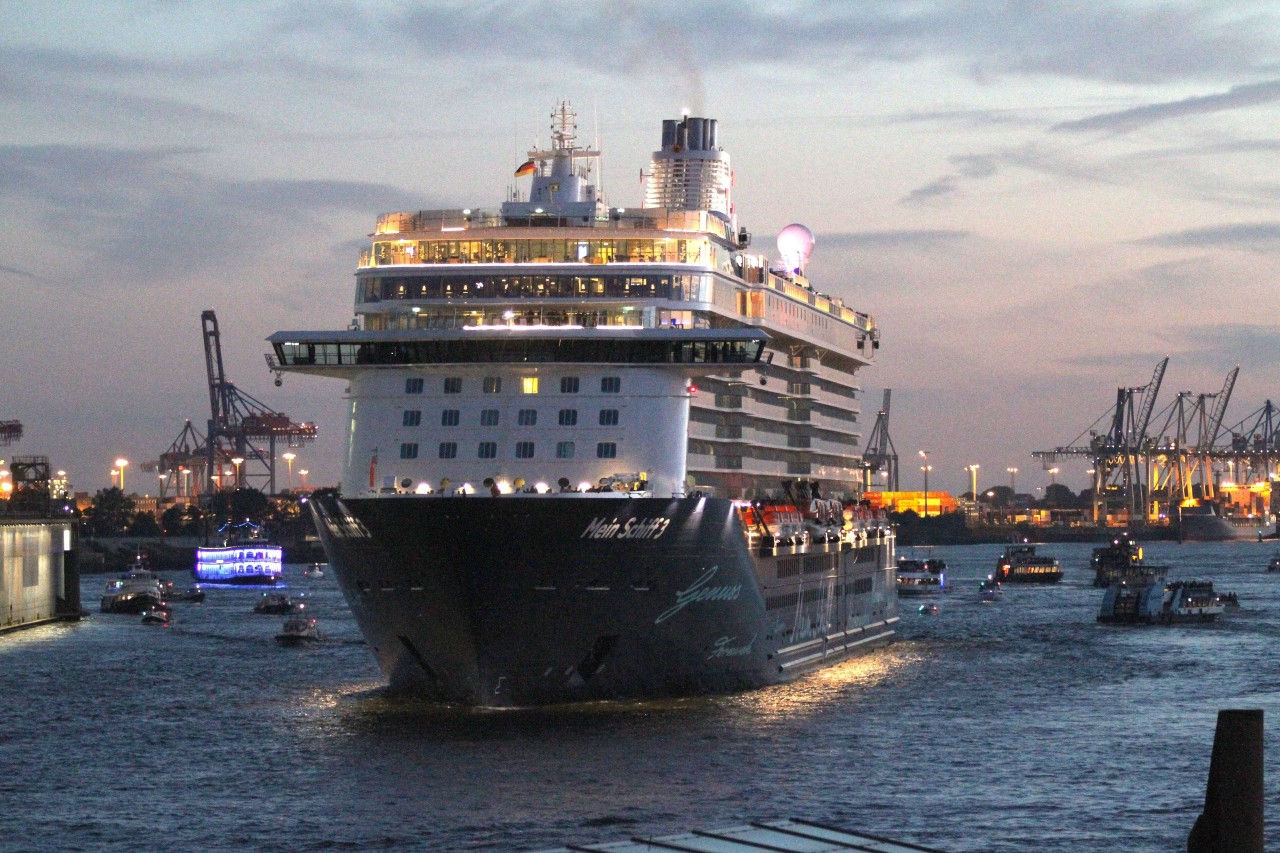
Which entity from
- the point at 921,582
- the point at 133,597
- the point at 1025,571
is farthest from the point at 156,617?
the point at 1025,571

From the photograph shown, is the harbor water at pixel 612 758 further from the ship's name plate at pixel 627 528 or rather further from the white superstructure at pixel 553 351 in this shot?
→ the white superstructure at pixel 553 351

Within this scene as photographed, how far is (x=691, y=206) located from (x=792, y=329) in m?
6.72

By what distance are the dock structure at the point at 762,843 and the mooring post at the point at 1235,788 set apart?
2.80m

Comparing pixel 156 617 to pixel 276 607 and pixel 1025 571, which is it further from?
pixel 1025 571

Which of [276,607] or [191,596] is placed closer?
[276,607]

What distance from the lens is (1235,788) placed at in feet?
58.3

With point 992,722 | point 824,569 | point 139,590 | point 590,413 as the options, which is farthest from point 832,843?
point 139,590

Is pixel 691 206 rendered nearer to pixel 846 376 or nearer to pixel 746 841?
pixel 846 376

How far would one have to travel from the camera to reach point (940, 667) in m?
62.0

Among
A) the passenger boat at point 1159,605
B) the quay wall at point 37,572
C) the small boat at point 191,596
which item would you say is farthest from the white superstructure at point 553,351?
the small boat at point 191,596

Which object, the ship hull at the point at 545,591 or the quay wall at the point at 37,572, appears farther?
the quay wall at the point at 37,572

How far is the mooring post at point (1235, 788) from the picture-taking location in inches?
691

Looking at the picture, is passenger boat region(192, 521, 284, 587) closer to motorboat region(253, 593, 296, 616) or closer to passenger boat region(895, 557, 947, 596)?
motorboat region(253, 593, 296, 616)

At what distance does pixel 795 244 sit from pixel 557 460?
3123 centimetres
